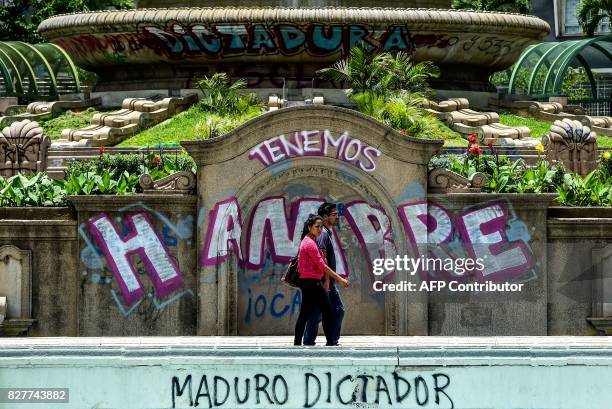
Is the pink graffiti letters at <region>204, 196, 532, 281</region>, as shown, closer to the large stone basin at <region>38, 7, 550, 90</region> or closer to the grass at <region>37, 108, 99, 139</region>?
the grass at <region>37, 108, 99, 139</region>

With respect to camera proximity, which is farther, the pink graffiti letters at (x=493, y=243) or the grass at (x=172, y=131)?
the grass at (x=172, y=131)

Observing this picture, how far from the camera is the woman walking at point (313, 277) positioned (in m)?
19.2

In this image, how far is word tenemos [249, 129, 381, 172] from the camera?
2352 cm

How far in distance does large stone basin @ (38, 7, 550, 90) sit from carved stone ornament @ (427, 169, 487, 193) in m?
15.9

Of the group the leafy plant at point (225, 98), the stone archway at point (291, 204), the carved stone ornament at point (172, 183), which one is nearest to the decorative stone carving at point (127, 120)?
the leafy plant at point (225, 98)

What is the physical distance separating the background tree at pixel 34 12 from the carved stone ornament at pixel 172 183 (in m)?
46.8

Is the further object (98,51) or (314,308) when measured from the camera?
(98,51)

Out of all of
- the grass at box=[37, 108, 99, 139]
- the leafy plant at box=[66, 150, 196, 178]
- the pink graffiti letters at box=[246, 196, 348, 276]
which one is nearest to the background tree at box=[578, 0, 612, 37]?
the grass at box=[37, 108, 99, 139]

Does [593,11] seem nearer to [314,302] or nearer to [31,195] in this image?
[31,195]

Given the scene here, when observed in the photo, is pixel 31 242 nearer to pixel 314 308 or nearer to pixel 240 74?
pixel 314 308

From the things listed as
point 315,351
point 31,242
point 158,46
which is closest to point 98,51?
point 158,46

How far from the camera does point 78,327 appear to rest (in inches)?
935

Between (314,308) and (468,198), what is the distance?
4928 millimetres

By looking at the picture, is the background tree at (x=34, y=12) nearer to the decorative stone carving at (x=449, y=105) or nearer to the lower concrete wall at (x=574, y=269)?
the decorative stone carving at (x=449, y=105)
